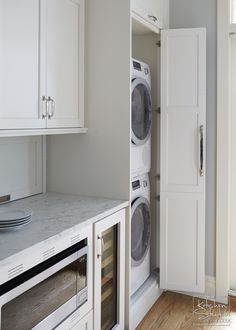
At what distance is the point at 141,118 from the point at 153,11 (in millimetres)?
776

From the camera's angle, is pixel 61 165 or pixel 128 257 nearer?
pixel 128 257

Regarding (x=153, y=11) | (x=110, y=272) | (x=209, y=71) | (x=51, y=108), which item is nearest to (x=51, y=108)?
(x=51, y=108)

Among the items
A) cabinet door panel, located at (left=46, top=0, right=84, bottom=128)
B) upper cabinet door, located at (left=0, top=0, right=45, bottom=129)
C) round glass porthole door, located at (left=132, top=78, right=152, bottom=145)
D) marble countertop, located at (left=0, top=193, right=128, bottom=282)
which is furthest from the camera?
round glass porthole door, located at (left=132, top=78, right=152, bottom=145)

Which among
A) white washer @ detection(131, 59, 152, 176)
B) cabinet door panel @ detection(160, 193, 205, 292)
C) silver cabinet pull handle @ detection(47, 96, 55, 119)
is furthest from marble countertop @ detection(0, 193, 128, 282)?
cabinet door panel @ detection(160, 193, 205, 292)

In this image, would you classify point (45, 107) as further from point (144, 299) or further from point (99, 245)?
point (144, 299)

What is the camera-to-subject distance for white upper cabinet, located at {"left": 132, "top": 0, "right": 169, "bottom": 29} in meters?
2.67

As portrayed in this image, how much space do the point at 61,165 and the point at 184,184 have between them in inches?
37.3

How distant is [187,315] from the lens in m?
2.98

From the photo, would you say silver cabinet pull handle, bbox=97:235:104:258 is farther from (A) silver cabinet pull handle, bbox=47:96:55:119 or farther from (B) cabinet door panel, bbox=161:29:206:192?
(B) cabinet door panel, bbox=161:29:206:192

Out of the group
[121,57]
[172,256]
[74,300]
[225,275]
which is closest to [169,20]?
[121,57]

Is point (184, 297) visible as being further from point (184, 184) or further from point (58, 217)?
point (58, 217)

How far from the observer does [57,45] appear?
2.37 m

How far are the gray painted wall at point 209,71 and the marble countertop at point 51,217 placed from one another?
93 cm

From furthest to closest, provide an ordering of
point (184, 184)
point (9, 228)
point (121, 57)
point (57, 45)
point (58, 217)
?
point (184, 184)
point (121, 57)
point (57, 45)
point (58, 217)
point (9, 228)
